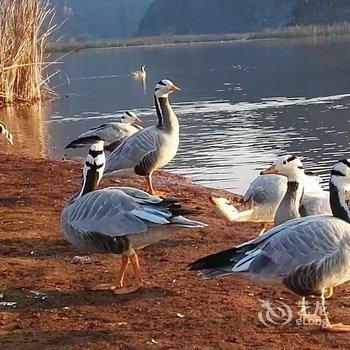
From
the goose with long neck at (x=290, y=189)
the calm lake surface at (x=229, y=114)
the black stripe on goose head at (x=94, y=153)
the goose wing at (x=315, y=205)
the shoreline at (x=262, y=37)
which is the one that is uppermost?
the black stripe on goose head at (x=94, y=153)

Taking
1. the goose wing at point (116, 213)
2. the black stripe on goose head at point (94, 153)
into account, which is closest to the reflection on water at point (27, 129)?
the black stripe on goose head at point (94, 153)

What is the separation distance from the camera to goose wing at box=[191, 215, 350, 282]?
5430mm

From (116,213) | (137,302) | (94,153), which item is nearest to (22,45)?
(94,153)

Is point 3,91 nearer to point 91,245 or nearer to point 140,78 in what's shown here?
point 140,78

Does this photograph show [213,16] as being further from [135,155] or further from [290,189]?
[290,189]

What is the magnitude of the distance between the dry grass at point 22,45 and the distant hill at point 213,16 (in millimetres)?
80365

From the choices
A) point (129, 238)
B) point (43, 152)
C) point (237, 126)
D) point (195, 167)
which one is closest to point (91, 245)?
point (129, 238)

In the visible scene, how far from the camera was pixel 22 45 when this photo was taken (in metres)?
22.3

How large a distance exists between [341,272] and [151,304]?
1.38 meters

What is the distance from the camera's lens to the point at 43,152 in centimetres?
1595

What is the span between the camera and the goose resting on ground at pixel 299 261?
5.42 meters

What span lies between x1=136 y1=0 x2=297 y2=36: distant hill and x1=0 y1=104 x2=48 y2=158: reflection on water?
8120 centimetres

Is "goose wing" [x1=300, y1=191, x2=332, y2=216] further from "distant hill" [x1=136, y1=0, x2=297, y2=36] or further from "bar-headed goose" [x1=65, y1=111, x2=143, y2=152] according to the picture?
"distant hill" [x1=136, y1=0, x2=297, y2=36]

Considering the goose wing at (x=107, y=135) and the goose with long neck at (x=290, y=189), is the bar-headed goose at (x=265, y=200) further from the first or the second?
the goose wing at (x=107, y=135)
